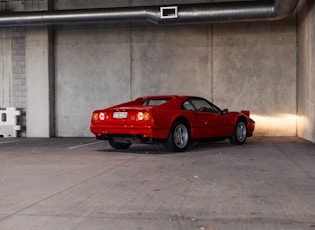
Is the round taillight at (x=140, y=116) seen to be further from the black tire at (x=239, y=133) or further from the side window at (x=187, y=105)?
the black tire at (x=239, y=133)

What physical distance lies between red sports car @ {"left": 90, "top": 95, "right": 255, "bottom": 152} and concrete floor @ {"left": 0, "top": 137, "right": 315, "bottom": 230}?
719 mm

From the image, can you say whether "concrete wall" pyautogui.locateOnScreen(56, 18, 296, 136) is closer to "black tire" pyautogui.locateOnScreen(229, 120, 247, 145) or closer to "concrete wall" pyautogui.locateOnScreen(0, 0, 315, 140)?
"concrete wall" pyautogui.locateOnScreen(0, 0, 315, 140)

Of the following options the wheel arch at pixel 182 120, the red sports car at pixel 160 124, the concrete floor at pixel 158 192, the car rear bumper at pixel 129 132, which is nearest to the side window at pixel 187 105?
the red sports car at pixel 160 124

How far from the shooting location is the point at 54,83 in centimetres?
1561

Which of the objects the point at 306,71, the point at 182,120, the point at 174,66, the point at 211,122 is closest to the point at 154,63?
the point at 174,66

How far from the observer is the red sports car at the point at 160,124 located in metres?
9.12

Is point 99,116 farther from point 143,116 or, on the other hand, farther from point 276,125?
point 276,125

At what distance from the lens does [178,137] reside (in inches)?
383

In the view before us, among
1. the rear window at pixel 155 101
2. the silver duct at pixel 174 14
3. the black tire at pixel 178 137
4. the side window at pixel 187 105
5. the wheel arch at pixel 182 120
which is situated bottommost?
the black tire at pixel 178 137

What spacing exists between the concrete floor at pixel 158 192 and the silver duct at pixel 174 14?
5.01 m

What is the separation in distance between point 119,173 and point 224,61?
9.06 m

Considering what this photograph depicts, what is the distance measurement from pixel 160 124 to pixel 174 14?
470 cm

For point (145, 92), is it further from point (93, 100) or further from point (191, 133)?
point (191, 133)

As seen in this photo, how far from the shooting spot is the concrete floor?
3854 mm
